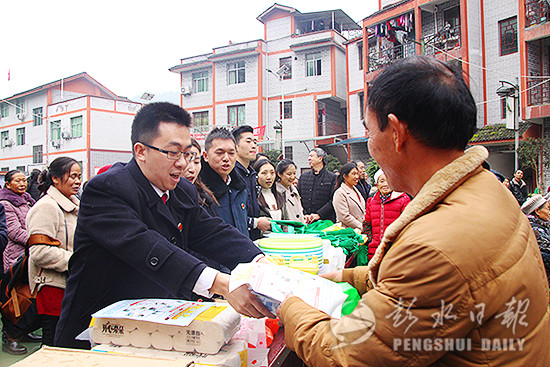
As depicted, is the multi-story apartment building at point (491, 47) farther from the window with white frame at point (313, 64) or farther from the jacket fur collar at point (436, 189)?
the jacket fur collar at point (436, 189)

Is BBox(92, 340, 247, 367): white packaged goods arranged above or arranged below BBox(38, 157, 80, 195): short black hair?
below

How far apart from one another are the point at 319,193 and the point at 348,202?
36.8 inches

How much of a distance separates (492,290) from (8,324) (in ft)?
13.8

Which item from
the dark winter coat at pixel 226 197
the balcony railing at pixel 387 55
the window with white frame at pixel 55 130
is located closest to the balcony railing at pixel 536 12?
the balcony railing at pixel 387 55

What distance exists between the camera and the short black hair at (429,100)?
1.04m

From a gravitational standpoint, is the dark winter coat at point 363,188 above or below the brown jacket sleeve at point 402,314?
above

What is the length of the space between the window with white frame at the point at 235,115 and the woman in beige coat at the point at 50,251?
65.8 feet

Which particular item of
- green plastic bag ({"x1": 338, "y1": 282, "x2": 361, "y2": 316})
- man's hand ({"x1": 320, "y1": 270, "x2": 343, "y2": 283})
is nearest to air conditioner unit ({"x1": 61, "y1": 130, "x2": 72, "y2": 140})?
man's hand ({"x1": 320, "y1": 270, "x2": 343, "y2": 283})

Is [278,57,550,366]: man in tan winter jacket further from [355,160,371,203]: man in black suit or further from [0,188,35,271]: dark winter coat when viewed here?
[355,160,371,203]: man in black suit

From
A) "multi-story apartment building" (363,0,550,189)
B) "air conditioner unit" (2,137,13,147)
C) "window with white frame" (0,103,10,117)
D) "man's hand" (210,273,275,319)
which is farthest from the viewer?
"window with white frame" (0,103,10,117)

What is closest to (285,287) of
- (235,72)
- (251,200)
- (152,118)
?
(152,118)

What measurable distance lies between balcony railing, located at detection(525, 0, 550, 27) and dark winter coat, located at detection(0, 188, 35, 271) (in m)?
15.0

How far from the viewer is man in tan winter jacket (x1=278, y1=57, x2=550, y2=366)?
862 millimetres

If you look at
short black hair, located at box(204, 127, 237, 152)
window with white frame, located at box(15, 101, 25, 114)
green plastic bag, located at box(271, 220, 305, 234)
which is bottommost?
green plastic bag, located at box(271, 220, 305, 234)
